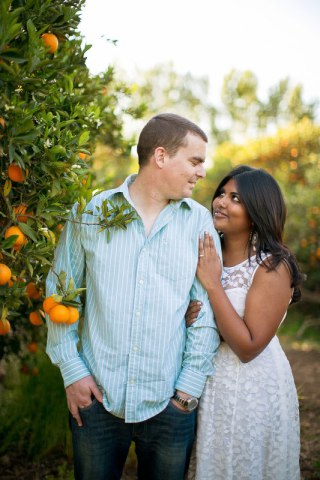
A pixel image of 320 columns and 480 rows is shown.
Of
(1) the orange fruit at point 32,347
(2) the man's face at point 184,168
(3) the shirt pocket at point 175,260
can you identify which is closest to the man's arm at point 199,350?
(3) the shirt pocket at point 175,260

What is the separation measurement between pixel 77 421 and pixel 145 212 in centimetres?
104

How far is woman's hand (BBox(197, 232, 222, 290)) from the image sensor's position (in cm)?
238

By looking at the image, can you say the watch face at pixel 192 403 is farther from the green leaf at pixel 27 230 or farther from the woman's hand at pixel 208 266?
the green leaf at pixel 27 230

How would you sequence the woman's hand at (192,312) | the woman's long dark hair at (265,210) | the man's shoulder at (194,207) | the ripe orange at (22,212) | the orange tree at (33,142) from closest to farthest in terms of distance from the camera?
the orange tree at (33,142), the ripe orange at (22,212), the woman's hand at (192,312), the man's shoulder at (194,207), the woman's long dark hair at (265,210)

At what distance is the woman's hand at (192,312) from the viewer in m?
2.35

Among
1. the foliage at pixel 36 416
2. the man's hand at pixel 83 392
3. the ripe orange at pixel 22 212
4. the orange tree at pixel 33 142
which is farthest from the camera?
the foliage at pixel 36 416

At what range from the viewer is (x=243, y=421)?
241cm

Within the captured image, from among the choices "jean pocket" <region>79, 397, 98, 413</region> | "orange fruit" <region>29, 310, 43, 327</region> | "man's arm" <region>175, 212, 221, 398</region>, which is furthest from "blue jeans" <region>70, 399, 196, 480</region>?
"orange fruit" <region>29, 310, 43, 327</region>

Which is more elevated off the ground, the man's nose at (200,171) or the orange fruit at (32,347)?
the man's nose at (200,171)

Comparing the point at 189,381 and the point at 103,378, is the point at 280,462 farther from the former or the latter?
the point at 103,378

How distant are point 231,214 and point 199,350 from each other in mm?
761

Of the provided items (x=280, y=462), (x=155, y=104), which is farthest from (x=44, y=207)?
(x=155, y=104)

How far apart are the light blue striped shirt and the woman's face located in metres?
0.36

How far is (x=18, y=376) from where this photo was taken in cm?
411
